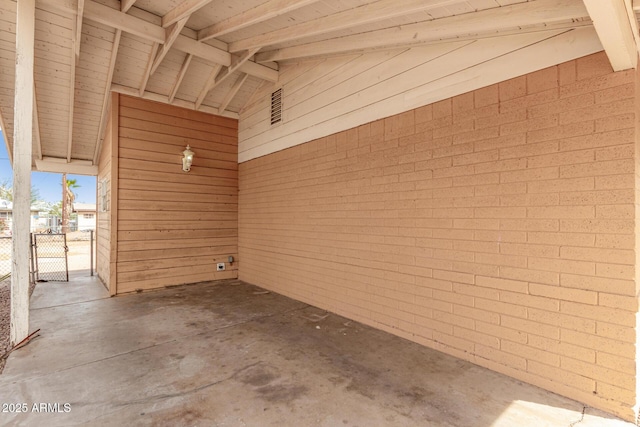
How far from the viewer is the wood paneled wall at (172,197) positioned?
523 cm

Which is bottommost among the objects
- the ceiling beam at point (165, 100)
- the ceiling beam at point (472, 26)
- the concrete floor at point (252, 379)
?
the concrete floor at point (252, 379)

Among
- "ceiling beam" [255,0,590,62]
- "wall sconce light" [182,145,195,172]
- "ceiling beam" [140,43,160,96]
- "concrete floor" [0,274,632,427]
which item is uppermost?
"ceiling beam" [140,43,160,96]

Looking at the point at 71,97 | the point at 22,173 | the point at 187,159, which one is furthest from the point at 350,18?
the point at 71,97

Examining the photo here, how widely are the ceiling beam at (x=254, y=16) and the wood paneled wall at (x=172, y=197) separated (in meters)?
1.98

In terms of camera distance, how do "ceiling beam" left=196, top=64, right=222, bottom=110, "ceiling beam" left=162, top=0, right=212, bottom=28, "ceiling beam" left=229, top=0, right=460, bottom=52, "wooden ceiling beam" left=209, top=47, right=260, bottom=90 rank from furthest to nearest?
1. "ceiling beam" left=196, top=64, right=222, bottom=110
2. "wooden ceiling beam" left=209, top=47, right=260, bottom=90
3. "ceiling beam" left=162, top=0, right=212, bottom=28
4. "ceiling beam" left=229, top=0, right=460, bottom=52

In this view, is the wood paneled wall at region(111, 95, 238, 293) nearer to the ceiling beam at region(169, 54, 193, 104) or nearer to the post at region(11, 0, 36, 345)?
the ceiling beam at region(169, 54, 193, 104)

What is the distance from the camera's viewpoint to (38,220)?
2714 centimetres

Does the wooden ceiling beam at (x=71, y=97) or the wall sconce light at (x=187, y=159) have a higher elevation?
the wooden ceiling beam at (x=71, y=97)

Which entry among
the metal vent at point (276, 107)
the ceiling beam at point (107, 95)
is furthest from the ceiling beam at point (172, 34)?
the metal vent at point (276, 107)

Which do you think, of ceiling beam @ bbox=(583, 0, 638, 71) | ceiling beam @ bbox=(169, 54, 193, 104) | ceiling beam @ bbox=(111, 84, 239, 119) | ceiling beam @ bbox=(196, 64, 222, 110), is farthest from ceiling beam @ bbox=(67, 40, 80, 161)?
ceiling beam @ bbox=(583, 0, 638, 71)

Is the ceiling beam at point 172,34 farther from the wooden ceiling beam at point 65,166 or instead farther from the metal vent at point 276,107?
the wooden ceiling beam at point 65,166

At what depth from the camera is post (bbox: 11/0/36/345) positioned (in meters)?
3.11

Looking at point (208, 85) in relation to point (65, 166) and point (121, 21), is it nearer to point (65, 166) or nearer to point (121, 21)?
point (121, 21)

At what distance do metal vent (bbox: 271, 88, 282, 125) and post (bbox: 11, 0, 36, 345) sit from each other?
3106 mm
